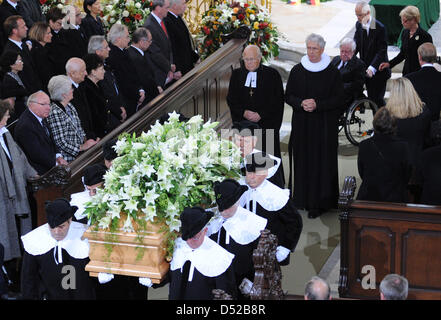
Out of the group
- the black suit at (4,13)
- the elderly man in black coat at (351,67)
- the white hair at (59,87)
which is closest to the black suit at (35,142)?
the white hair at (59,87)

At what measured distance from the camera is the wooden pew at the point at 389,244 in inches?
246

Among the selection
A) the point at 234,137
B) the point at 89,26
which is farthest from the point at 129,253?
the point at 89,26

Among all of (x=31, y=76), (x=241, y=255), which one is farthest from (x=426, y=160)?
(x=31, y=76)

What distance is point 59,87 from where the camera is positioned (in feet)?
23.9

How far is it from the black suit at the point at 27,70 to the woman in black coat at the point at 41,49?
0.13 m

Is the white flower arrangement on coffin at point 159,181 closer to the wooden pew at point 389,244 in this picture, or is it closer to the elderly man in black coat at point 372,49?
the wooden pew at point 389,244

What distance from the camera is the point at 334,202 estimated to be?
346 inches

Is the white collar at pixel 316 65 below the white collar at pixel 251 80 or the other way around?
the other way around

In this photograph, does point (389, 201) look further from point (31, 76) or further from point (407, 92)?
point (31, 76)

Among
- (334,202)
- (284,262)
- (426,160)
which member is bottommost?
(334,202)

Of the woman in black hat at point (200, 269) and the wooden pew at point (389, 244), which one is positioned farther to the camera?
the wooden pew at point (389, 244)

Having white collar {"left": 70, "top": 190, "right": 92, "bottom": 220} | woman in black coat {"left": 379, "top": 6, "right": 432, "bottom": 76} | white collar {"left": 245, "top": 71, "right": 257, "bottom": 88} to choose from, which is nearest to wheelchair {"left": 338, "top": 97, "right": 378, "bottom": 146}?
woman in black coat {"left": 379, "top": 6, "right": 432, "bottom": 76}

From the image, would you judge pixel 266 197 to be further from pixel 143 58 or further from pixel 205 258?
pixel 143 58

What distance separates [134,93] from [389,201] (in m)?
3.34
